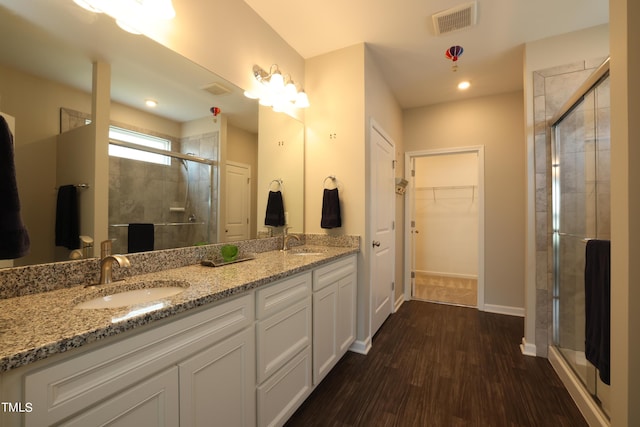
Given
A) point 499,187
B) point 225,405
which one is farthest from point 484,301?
point 225,405

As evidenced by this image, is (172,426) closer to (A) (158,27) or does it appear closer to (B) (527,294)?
(A) (158,27)

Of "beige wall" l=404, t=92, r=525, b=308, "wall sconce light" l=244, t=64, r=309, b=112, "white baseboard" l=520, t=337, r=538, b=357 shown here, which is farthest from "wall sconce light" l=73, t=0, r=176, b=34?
"white baseboard" l=520, t=337, r=538, b=357

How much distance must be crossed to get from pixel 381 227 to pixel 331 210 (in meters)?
0.71

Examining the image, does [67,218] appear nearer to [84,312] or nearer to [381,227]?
[84,312]

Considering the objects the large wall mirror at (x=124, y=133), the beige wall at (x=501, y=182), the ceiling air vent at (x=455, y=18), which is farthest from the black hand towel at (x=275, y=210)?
the beige wall at (x=501, y=182)

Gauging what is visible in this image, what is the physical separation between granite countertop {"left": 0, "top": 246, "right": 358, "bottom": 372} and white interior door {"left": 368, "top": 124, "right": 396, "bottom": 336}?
4.56 feet

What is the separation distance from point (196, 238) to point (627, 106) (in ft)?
6.67

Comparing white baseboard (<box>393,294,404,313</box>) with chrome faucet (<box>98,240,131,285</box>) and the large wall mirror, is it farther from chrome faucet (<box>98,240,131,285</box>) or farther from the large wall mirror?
chrome faucet (<box>98,240,131,285</box>)

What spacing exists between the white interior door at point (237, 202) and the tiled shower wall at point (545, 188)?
2.46m

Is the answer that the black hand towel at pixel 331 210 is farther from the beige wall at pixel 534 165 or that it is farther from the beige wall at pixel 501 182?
the beige wall at pixel 501 182

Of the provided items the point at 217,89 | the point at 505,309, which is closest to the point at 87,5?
the point at 217,89

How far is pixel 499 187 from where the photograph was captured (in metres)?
3.35

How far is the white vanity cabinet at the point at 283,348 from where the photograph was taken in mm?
1273

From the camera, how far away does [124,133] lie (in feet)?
4.29
